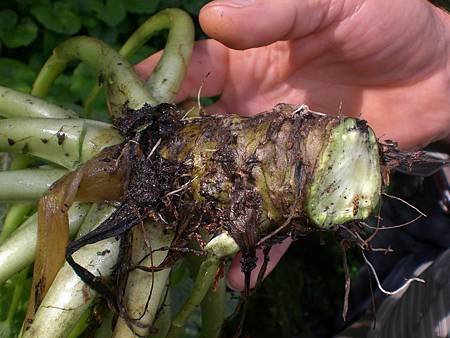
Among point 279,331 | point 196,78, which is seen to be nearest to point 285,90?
point 196,78

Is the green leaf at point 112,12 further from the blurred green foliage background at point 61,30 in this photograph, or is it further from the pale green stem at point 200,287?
the pale green stem at point 200,287

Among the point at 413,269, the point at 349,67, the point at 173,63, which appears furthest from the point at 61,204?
the point at 413,269

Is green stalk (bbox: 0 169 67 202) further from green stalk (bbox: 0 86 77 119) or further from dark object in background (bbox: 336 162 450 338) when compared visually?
dark object in background (bbox: 336 162 450 338)

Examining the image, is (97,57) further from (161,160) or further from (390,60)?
(390,60)

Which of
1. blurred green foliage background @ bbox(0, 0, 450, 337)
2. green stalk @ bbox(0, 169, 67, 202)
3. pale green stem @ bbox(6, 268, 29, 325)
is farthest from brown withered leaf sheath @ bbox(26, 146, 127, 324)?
blurred green foliage background @ bbox(0, 0, 450, 337)

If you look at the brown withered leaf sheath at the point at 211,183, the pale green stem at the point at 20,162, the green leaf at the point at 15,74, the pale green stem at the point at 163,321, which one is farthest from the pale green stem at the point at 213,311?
the green leaf at the point at 15,74

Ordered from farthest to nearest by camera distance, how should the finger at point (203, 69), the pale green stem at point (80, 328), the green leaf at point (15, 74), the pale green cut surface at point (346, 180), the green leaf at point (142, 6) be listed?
the green leaf at point (142, 6)
the green leaf at point (15, 74)
the finger at point (203, 69)
the pale green stem at point (80, 328)
the pale green cut surface at point (346, 180)
